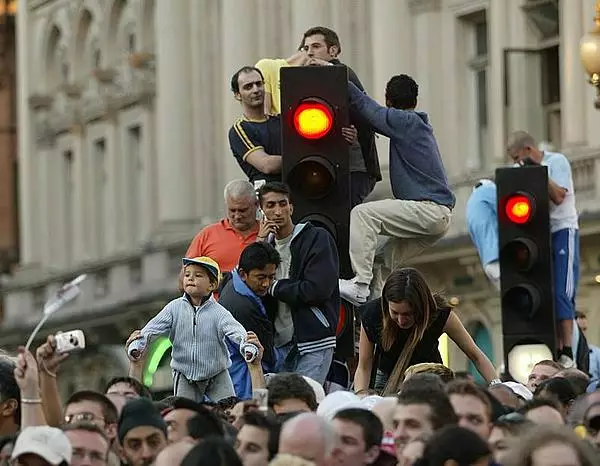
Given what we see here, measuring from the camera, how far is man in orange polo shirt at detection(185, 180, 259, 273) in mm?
20250

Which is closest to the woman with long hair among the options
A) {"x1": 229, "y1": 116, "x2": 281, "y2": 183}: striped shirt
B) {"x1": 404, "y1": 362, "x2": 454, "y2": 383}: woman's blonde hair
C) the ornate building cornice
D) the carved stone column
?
{"x1": 404, "y1": 362, "x2": 454, "y2": 383}: woman's blonde hair

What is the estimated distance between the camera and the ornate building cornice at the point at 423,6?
4738 cm

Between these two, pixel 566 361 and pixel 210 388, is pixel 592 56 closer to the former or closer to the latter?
pixel 566 361

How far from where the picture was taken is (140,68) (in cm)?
5947

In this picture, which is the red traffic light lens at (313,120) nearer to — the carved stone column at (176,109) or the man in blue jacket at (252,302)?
the man in blue jacket at (252,302)

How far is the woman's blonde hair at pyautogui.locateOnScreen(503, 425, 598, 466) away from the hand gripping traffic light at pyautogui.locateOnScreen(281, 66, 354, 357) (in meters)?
4.88

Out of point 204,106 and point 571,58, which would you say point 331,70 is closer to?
point 571,58

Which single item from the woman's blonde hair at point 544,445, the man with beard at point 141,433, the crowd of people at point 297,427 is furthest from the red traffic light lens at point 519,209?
the woman's blonde hair at point 544,445

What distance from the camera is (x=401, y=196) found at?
20.7 meters

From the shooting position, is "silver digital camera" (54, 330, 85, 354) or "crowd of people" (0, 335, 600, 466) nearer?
"crowd of people" (0, 335, 600, 466)

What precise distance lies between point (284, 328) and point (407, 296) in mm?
1017

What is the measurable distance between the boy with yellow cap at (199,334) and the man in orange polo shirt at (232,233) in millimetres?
600

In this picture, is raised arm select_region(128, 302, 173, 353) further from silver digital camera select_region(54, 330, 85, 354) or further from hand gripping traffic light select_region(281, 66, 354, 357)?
silver digital camera select_region(54, 330, 85, 354)

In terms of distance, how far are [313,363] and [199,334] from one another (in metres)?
0.74
